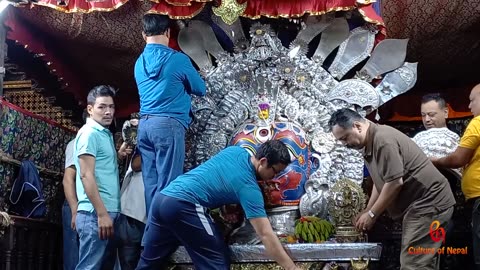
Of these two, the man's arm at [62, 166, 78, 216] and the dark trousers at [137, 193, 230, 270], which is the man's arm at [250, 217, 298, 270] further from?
the man's arm at [62, 166, 78, 216]

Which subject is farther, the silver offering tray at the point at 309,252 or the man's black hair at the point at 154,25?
the man's black hair at the point at 154,25

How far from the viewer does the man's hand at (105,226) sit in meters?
3.96

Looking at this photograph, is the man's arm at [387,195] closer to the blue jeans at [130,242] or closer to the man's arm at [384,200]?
the man's arm at [384,200]

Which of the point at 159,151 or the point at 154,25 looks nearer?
the point at 159,151

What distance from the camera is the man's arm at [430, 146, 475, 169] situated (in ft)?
13.1

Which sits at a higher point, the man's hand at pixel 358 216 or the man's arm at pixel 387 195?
the man's arm at pixel 387 195

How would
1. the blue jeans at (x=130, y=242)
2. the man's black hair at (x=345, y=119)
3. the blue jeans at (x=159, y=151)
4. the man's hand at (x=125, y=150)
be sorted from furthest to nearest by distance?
the man's hand at (x=125, y=150) → the blue jeans at (x=130, y=242) → the blue jeans at (x=159, y=151) → the man's black hair at (x=345, y=119)

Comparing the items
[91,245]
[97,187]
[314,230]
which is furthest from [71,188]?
[314,230]

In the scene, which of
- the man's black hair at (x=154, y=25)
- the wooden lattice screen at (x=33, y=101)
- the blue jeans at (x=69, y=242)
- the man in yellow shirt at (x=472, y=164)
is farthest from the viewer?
the wooden lattice screen at (x=33, y=101)

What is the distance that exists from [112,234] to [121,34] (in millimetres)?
1793

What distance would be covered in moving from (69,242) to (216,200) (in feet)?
4.76

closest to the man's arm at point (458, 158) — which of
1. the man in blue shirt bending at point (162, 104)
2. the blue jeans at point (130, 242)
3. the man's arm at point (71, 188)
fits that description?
the man in blue shirt bending at point (162, 104)

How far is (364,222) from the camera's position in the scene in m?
3.90

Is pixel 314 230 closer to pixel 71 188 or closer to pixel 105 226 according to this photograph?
pixel 105 226
